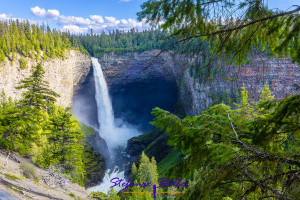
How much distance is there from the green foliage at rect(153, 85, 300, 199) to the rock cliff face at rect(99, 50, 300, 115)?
12028mm

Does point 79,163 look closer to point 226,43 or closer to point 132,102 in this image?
point 226,43

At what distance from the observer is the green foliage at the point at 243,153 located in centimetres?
181

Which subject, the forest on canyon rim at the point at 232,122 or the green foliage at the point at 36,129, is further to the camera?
the green foliage at the point at 36,129

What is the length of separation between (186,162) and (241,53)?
189 cm

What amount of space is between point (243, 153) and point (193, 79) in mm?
38365

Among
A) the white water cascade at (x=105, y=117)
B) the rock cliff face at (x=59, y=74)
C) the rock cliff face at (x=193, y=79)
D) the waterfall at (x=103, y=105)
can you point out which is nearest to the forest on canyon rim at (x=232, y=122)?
the rock cliff face at (x=193, y=79)

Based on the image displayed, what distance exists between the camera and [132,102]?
59.0 metres

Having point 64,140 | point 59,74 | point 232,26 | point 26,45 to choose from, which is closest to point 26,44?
point 26,45

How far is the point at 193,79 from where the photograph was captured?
130 ft

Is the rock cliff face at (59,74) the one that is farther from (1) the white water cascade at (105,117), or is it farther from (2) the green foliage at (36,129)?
(2) the green foliage at (36,129)

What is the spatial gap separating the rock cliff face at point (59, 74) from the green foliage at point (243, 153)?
102 feet

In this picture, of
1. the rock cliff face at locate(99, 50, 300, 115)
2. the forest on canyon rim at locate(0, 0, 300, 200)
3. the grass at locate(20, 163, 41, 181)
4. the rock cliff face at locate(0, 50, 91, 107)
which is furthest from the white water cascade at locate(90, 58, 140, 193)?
the forest on canyon rim at locate(0, 0, 300, 200)

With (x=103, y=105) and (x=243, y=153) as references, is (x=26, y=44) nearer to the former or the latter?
(x=103, y=105)

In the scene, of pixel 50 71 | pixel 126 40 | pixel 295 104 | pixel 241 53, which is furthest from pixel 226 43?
pixel 126 40
